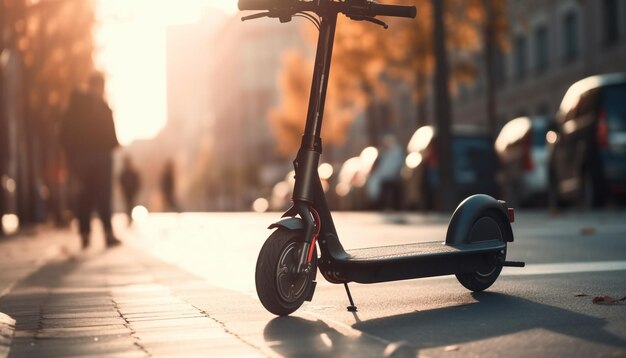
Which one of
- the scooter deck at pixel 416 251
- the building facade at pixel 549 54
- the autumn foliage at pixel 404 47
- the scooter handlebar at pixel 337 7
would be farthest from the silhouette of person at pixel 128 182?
the scooter handlebar at pixel 337 7

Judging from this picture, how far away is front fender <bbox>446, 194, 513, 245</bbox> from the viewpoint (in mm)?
7102

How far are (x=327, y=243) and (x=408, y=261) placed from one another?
17.9 inches

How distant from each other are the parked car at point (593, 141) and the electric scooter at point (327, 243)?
41.1ft

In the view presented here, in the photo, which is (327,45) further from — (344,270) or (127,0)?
(127,0)

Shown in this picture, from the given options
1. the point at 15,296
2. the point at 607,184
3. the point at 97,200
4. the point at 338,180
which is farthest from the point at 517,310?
the point at 338,180

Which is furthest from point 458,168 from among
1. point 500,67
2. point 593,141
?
point 500,67

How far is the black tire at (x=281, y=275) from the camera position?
6.23 metres

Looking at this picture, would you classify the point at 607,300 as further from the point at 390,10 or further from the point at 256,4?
the point at 256,4

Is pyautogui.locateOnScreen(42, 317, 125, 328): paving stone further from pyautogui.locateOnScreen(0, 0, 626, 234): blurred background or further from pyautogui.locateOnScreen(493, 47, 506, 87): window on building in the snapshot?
pyautogui.locateOnScreen(493, 47, 506, 87): window on building

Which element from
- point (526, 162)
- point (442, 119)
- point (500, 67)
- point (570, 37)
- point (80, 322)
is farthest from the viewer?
point (500, 67)

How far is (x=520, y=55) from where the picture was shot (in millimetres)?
51375

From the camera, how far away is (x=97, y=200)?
14.5 metres

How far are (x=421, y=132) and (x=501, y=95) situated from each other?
90.1 feet

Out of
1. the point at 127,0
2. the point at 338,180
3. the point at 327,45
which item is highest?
the point at 127,0
